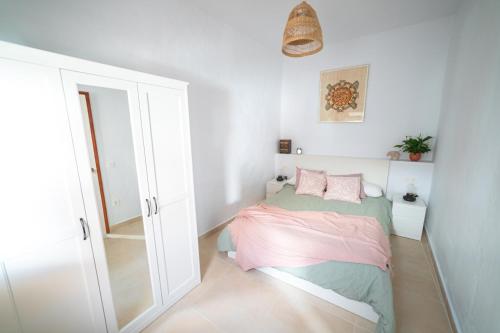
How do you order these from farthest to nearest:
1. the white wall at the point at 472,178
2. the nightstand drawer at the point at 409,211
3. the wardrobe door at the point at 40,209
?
the nightstand drawer at the point at 409,211 < the white wall at the point at 472,178 < the wardrobe door at the point at 40,209

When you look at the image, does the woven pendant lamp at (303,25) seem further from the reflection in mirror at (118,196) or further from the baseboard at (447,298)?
the baseboard at (447,298)

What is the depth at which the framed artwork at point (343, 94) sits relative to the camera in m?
3.10

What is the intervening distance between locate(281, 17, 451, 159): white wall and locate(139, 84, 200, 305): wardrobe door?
2.69m

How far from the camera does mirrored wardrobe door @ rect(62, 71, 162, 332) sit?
1.12m

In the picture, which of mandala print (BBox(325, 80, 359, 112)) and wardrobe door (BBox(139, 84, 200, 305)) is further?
mandala print (BBox(325, 80, 359, 112))

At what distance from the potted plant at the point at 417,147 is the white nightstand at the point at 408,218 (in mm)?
627

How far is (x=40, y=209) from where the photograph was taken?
977mm

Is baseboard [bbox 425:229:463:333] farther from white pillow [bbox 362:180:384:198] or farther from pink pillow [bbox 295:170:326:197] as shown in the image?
pink pillow [bbox 295:170:326:197]

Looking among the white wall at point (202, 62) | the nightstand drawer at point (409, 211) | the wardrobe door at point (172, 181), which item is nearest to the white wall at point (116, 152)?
the wardrobe door at point (172, 181)

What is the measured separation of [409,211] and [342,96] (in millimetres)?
1976

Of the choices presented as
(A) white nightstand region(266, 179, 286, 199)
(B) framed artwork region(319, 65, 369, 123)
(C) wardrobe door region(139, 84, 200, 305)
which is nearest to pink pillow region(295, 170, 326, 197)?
(A) white nightstand region(266, 179, 286, 199)

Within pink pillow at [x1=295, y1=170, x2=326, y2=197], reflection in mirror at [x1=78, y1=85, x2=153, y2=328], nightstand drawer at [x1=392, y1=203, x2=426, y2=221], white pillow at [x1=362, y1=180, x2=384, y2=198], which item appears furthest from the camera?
pink pillow at [x1=295, y1=170, x2=326, y2=197]

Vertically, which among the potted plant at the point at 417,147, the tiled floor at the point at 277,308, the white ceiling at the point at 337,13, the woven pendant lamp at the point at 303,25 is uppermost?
the white ceiling at the point at 337,13

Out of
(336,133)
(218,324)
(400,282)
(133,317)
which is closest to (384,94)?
(336,133)
